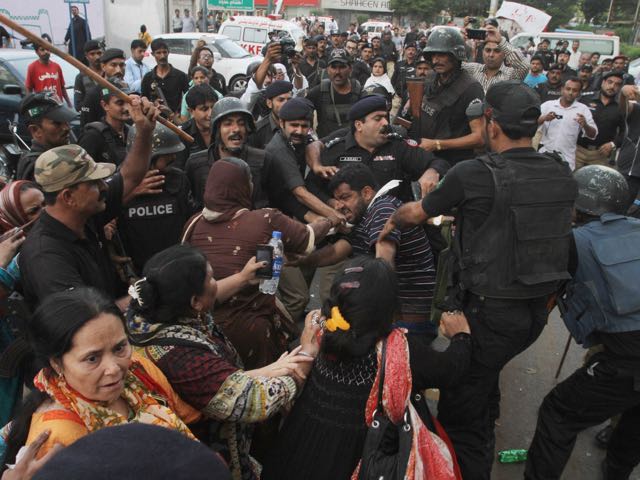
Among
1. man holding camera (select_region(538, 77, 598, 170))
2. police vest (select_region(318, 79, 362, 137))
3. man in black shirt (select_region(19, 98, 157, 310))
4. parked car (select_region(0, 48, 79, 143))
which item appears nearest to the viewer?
man in black shirt (select_region(19, 98, 157, 310))

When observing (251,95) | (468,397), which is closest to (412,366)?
(468,397)

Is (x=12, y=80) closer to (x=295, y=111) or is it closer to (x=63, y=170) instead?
(x=295, y=111)

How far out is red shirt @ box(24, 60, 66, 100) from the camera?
847 centimetres

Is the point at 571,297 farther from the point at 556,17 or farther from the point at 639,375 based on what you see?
the point at 556,17

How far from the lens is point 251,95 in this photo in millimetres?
6703

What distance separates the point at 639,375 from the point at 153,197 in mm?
2876

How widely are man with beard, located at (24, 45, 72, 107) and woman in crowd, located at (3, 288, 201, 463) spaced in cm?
785

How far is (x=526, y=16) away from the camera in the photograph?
1603cm

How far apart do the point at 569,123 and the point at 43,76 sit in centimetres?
777

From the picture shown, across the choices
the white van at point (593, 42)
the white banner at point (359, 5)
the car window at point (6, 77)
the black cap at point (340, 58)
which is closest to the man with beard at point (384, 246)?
the black cap at point (340, 58)

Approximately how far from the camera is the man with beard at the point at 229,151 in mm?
4031

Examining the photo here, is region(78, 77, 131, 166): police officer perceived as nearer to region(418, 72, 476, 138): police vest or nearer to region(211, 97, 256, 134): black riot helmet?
region(211, 97, 256, 134): black riot helmet

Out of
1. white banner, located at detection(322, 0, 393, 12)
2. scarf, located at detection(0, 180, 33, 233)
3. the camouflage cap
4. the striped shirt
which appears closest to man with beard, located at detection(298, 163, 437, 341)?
the striped shirt

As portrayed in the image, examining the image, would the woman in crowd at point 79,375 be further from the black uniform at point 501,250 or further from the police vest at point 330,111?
the police vest at point 330,111
